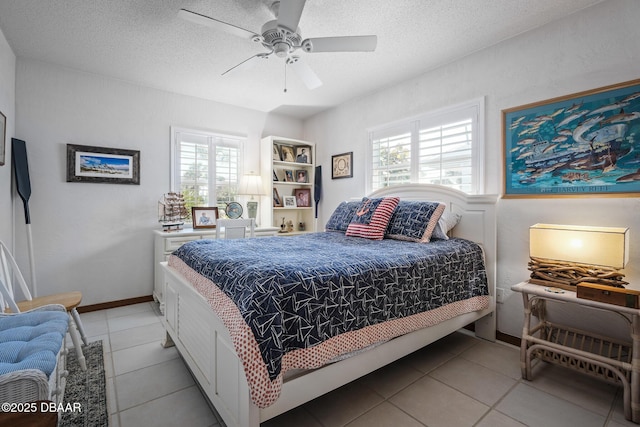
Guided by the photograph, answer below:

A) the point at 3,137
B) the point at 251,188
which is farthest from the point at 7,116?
the point at 251,188

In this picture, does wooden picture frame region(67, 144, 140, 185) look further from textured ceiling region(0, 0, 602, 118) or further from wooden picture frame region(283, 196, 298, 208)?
wooden picture frame region(283, 196, 298, 208)

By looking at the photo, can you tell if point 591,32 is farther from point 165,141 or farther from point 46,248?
point 46,248

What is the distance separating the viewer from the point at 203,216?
3.80 meters

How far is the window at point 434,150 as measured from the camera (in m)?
2.78

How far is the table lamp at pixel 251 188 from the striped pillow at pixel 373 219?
1661 millimetres

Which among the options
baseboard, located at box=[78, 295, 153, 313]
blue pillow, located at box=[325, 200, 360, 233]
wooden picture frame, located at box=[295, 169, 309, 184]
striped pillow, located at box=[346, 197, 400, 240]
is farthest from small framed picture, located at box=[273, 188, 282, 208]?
baseboard, located at box=[78, 295, 153, 313]

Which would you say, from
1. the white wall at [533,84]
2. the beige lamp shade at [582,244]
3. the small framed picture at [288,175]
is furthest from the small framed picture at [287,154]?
the beige lamp shade at [582,244]

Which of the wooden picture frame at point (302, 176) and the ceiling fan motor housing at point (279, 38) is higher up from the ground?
the ceiling fan motor housing at point (279, 38)

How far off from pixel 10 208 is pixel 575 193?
4702 millimetres

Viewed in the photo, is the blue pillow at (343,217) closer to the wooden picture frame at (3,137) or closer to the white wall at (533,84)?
the white wall at (533,84)

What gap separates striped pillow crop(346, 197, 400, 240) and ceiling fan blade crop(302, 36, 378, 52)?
52.1 inches

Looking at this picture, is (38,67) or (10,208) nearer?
(10,208)

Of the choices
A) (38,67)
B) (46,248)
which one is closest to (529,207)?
(46,248)

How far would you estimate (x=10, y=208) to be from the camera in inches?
109
